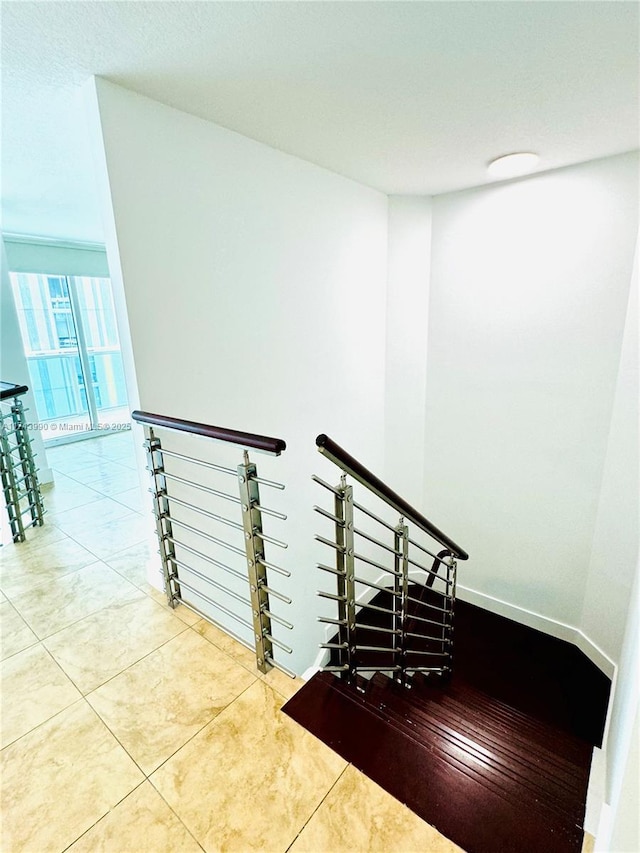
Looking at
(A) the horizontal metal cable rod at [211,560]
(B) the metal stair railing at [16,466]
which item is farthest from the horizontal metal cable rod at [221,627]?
(B) the metal stair railing at [16,466]

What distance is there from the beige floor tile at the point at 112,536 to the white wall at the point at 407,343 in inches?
81.1

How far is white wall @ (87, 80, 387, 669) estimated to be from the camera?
5.65ft

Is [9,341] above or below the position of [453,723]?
above

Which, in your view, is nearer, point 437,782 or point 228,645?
point 437,782

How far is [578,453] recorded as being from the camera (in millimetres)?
2832

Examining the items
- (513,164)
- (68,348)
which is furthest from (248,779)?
(68,348)

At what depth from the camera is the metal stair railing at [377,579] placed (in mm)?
1404

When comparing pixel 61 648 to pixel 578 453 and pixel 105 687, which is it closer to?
pixel 105 687

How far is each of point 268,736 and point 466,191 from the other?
343 centimetres

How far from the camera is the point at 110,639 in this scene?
5.81 ft

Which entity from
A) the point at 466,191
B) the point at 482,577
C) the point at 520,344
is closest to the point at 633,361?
the point at 520,344

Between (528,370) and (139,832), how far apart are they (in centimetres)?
312

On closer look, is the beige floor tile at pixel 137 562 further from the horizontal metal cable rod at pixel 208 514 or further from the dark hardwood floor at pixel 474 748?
the dark hardwood floor at pixel 474 748

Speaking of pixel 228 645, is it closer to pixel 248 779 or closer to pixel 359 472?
pixel 248 779
